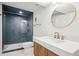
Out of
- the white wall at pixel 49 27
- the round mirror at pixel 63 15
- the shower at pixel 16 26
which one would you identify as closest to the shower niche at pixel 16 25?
the shower at pixel 16 26

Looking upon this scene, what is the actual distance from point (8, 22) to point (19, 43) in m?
0.37

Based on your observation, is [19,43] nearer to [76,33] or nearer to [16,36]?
[16,36]

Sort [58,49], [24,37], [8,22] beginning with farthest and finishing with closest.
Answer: [24,37]
[8,22]
[58,49]

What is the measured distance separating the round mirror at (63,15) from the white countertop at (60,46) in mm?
276

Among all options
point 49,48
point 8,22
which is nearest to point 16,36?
point 8,22

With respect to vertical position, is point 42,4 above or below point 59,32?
above

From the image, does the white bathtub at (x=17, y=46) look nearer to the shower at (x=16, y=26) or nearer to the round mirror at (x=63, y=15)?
the shower at (x=16, y=26)

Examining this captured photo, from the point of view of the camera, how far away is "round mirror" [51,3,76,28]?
1.19 m

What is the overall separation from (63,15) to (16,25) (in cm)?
76

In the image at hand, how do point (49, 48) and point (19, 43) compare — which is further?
point (19, 43)

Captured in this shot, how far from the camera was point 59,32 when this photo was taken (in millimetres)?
1213

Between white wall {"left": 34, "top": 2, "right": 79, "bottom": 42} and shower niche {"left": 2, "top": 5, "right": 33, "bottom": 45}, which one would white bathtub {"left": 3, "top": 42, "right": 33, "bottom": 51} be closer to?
shower niche {"left": 2, "top": 5, "right": 33, "bottom": 45}

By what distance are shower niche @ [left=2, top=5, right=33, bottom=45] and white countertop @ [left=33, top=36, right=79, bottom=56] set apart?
0.19 metres

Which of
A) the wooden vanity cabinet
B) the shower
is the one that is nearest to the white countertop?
the wooden vanity cabinet
